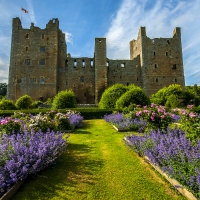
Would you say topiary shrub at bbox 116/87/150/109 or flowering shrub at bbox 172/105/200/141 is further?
topiary shrub at bbox 116/87/150/109

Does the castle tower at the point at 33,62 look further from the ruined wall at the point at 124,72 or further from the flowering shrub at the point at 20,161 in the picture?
the flowering shrub at the point at 20,161

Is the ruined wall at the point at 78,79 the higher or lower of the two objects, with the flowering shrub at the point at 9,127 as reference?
higher

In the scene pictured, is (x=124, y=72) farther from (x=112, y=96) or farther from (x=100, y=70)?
(x=112, y=96)

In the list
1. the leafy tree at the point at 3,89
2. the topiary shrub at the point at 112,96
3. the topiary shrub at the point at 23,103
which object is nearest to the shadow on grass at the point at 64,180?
the topiary shrub at the point at 112,96

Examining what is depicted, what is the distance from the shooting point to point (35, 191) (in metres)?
2.80

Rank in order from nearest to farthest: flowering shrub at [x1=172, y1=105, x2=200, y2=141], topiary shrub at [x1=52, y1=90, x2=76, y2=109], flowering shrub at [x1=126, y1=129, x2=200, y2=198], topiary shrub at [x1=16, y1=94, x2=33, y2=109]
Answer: flowering shrub at [x1=126, y1=129, x2=200, y2=198]
flowering shrub at [x1=172, y1=105, x2=200, y2=141]
topiary shrub at [x1=52, y1=90, x2=76, y2=109]
topiary shrub at [x1=16, y1=94, x2=33, y2=109]

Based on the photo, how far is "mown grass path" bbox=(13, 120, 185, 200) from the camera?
266 centimetres

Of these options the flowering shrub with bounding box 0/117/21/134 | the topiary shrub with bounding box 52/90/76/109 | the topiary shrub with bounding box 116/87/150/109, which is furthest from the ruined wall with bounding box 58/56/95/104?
the flowering shrub with bounding box 0/117/21/134

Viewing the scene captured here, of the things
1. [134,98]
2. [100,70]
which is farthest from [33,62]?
[134,98]

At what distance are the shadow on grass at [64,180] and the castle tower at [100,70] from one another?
26446 mm

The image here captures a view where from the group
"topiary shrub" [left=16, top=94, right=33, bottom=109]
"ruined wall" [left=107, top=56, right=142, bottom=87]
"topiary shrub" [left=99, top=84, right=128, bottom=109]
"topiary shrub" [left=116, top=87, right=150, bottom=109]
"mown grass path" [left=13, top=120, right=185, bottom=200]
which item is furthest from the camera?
"ruined wall" [left=107, top=56, right=142, bottom=87]

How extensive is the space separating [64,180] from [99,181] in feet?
2.30

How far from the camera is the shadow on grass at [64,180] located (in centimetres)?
271

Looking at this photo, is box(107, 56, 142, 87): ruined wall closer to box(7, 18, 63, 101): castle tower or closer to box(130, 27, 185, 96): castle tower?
box(130, 27, 185, 96): castle tower
